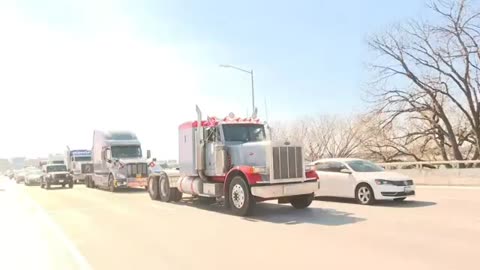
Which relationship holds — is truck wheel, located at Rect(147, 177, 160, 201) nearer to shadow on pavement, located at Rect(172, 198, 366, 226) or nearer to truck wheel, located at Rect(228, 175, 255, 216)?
shadow on pavement, located at Rect(172, 198, 366, 226)

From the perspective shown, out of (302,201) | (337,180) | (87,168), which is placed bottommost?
(302,201)

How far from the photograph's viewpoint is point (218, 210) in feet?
49.2

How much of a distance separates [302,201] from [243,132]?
2823mm

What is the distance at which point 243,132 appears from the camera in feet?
49.4

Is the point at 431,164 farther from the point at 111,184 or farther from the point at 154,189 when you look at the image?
the point at 111,184

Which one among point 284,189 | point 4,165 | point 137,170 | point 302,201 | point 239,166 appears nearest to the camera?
point 284,189

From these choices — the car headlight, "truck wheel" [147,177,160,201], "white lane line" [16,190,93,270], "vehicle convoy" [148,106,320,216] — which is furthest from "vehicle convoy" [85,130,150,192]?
the car headlight

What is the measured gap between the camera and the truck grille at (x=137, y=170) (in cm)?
2667

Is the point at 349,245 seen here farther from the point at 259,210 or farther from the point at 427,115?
the point at 427,115

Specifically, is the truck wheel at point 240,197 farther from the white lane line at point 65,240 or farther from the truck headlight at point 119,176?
the truck headlight at point 119,176

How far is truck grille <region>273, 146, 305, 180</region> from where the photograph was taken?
518 inches

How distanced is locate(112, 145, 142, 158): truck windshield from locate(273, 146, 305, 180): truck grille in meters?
16.4

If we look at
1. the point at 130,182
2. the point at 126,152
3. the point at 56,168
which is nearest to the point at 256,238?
the point at 130,182

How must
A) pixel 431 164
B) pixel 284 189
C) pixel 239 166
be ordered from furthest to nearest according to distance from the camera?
pixel 431 164 < pixel 239 166 < pixel 284 189
